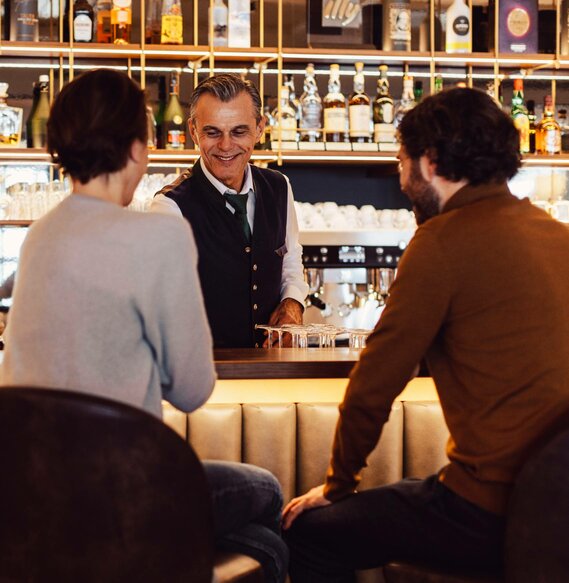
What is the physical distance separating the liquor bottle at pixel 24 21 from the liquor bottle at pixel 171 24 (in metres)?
0.55

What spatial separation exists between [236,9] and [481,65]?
1.25 meters

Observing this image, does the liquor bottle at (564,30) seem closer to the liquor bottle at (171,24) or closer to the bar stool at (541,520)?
the liquor bottle at (171,24)

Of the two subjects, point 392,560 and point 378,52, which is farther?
point 378,52

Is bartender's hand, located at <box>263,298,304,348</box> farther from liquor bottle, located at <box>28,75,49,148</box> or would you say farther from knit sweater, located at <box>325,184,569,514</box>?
liquor bottle, located at <box>28,75,49,148</box>

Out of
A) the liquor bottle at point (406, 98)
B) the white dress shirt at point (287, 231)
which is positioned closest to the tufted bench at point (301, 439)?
the white dress shirt at point (287, 231)

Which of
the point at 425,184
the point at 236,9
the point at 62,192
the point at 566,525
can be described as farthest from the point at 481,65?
the point at 566,525

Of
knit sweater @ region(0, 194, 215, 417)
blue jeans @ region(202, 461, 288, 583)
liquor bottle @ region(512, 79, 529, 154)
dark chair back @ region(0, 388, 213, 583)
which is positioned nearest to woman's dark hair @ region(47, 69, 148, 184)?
knit sweater @ region(0, 194, 215, 417)

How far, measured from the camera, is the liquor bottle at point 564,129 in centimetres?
482

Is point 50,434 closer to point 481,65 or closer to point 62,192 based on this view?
point 62,192

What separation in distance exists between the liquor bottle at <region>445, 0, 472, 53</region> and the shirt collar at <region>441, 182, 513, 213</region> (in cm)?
306

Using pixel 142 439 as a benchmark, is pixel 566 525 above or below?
below

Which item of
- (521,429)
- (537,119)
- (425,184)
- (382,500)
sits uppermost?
(537,119)

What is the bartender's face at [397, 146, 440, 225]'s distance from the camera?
5.56 feet

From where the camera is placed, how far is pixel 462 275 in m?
1.55
